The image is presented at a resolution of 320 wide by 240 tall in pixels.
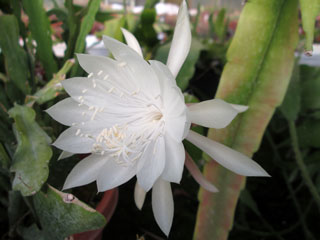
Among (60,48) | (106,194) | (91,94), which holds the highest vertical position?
(91,94)

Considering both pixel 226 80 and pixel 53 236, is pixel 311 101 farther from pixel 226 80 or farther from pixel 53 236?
pixel 53 236

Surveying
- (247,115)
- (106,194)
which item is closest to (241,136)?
(247,115)

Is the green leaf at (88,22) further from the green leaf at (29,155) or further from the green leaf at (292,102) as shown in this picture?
the green leaf at (292,102)

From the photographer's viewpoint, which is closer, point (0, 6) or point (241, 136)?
point (241, 136)

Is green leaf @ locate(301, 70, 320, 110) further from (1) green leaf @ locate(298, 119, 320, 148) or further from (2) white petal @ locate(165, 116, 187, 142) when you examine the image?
(2) white petal @ locate(165, 116, 187, 142)

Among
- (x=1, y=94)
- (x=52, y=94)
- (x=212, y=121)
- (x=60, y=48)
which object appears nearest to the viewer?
(x=212, y=121)

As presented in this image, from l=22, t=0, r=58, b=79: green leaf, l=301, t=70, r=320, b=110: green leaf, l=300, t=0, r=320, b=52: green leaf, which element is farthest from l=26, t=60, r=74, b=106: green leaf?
l=301, t=70, r=320, b=110: green leaf

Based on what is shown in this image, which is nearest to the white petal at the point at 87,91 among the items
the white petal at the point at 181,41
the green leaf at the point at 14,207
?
the white petal at the point at 181,41

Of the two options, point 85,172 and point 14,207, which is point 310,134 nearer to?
point 85,172
